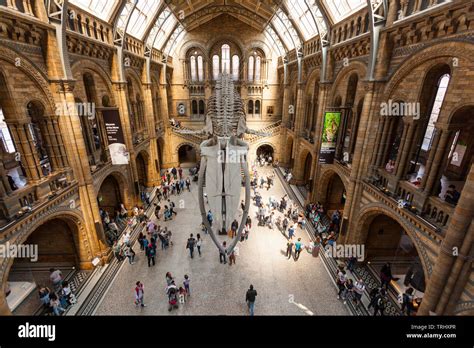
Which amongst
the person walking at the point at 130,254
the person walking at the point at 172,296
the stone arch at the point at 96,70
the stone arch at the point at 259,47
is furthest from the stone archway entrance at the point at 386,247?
the stone arch at the point at 259,47

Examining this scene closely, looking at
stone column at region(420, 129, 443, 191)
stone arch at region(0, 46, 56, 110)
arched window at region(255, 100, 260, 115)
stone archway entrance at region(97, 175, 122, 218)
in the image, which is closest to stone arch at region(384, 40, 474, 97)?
stone column at region(420, 129, 443, 191)

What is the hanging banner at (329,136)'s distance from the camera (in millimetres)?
12680

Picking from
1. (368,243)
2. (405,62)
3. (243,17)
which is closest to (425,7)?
(405,62)

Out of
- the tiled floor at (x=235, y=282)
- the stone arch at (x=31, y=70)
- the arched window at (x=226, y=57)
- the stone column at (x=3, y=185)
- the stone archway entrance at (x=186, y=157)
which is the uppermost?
the arched window at (x=226, y=57)

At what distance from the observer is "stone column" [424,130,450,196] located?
7.29 metres

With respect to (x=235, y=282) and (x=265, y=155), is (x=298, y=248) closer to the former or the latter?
(x=235, y=282)

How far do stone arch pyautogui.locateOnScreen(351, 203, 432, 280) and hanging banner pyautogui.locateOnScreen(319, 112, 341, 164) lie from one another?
3612mm

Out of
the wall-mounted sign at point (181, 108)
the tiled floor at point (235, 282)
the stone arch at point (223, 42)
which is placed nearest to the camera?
the tiled floor at point (235, 282)

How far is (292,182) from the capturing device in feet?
70.2

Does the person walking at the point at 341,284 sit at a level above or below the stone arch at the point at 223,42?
below

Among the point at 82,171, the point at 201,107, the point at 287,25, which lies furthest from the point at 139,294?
the point at 201,107

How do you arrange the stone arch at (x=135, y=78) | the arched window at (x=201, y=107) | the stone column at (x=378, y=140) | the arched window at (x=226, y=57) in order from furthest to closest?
the arched window at (x=201, y=107) < the arched window at (x=226, y=57) < the stone arch at (x=135, y=78) < the stone column at (x=378, y=140)

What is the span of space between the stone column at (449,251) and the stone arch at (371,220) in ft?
2.34

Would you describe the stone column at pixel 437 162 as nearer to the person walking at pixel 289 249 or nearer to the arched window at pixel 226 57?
the person walking at pixel 289 249
